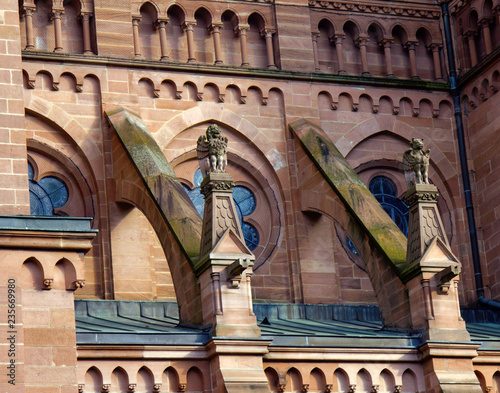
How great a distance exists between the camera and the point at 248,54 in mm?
33844

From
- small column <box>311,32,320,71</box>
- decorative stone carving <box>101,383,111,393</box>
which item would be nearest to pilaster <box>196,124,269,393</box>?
decorative stone carving <box>101,383,111,393</box>

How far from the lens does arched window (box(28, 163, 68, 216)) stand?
30.8 meters

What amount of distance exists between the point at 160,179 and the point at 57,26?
503 centimetres

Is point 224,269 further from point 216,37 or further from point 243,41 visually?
point 243,41

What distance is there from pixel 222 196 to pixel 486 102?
1038 cm

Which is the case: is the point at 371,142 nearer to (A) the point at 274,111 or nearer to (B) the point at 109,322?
(A) the point at 274,111

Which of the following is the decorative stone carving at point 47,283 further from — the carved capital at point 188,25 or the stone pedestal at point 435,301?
the carved capital at point 188,25

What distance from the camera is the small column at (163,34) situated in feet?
107

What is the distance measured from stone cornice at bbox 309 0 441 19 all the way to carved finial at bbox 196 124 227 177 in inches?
342

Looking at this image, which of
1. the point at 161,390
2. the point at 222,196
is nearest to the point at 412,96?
the point at 222,196

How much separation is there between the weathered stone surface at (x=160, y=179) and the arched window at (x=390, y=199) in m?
6.18

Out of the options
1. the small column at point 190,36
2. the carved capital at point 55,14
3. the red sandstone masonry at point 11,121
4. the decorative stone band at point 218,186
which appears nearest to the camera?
the red sandstone masonry at point 11,121

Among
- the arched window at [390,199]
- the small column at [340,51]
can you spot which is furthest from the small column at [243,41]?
the arched window at [390,199]

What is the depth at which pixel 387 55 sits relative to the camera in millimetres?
35125
